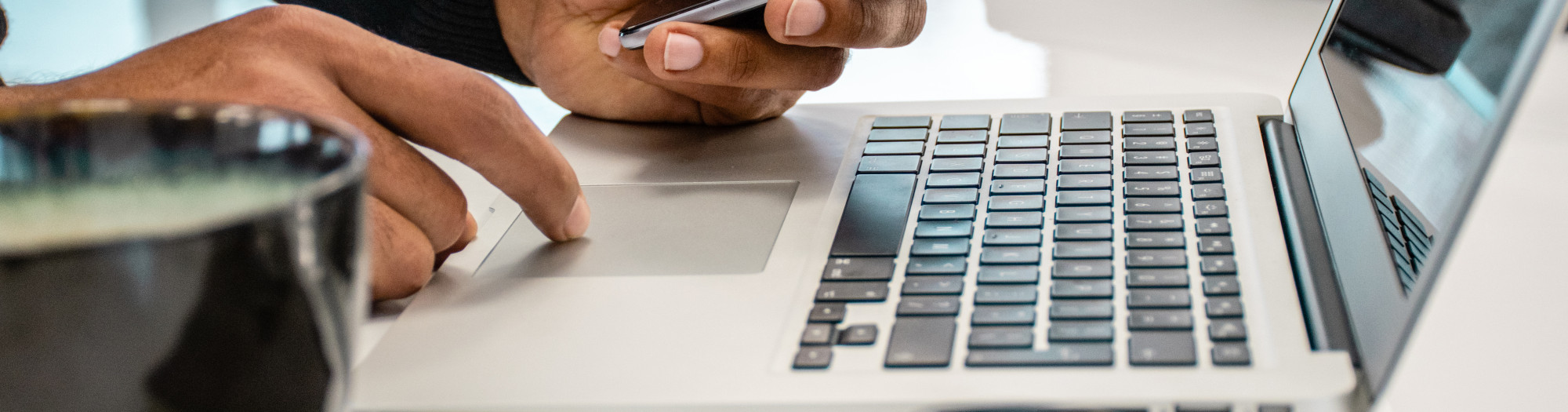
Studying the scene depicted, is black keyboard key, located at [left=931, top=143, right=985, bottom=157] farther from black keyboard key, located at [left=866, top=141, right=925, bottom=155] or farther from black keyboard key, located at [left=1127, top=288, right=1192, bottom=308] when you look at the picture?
black keyboard key, located at [left=1127, top=288, right=1192, bottom=308]

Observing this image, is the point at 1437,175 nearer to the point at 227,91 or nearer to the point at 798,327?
the point at 798,327

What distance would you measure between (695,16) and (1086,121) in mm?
160

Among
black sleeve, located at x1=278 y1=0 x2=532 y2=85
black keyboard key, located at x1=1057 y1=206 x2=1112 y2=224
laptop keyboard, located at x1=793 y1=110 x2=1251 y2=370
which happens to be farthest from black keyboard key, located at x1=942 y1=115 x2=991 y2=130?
black sleeve, located at x1=278 y1=0 x2=532 y2=85

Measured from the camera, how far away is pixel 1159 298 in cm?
24

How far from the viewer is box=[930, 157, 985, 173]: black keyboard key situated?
13.8 inches

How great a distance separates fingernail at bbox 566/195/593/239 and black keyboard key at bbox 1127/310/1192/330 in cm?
17

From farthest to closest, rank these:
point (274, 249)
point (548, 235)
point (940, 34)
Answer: point (940, 34)
point (548, 235)
point (274, 249)

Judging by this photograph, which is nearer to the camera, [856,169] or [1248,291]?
[1248,291]

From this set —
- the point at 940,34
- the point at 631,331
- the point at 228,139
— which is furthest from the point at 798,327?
the point at 940,34

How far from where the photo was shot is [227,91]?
261 millimetres

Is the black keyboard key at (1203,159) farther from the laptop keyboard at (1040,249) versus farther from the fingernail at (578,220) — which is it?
the fingernail at (578,220)

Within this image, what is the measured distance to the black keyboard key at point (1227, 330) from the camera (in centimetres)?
22

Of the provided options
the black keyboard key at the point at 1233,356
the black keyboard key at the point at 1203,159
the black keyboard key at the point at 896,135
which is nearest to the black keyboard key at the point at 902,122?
the black keyboard key at the point at 896,135

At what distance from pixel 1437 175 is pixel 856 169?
184 mm
